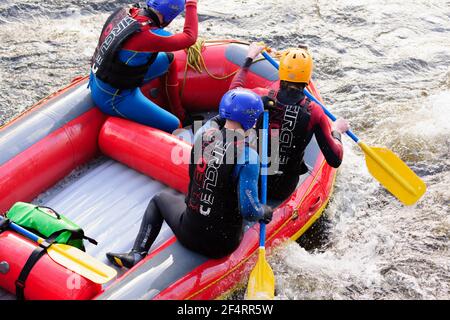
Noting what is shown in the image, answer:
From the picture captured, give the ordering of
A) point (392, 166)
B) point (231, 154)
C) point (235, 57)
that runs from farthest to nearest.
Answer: point (235, 57) < point (392, 166) < point (231, 154)

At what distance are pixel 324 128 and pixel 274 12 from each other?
515 centimetres

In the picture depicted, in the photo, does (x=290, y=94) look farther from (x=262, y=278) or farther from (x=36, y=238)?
(x=36, y=238)

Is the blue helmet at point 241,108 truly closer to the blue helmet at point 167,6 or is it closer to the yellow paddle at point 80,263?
the yellow paddle at point 80,263

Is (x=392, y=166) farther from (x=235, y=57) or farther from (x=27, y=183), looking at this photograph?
(x=27, y=183)

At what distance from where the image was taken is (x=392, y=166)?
4824 millimetres

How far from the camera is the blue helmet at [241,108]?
3.55 m

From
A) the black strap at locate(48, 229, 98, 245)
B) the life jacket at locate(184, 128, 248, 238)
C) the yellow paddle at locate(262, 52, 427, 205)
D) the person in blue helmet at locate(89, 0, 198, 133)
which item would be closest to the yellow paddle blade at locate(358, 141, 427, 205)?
the yellow paddle at locate(262, 52, 427, 205)

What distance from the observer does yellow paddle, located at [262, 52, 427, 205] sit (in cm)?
475

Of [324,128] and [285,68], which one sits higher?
[285,68]

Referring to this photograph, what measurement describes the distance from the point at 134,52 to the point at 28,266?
5.78 feet

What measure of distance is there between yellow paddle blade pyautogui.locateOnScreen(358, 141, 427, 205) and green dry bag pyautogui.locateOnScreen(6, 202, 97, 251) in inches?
83.4

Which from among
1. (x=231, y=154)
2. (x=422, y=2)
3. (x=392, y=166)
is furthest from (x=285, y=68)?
(x=422, y=2)

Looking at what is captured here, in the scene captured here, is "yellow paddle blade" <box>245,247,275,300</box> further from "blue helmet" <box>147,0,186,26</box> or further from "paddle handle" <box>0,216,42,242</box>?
"blue helmet" <box>147,0,186,26</box>

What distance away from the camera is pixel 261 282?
397 cm
